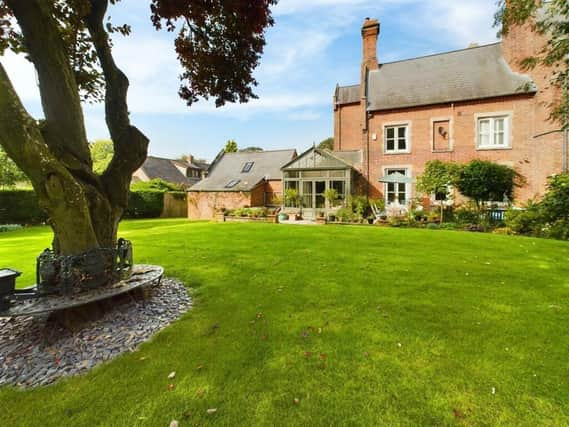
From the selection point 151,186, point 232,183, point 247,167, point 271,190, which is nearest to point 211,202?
point 232,183

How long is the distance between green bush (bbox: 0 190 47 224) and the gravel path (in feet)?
59.6

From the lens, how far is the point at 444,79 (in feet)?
50.5

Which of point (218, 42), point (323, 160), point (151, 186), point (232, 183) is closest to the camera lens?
point (218, 42)

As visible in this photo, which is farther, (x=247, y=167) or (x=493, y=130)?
(x=247, y=167)

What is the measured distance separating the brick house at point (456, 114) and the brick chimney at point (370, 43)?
0.18 ft

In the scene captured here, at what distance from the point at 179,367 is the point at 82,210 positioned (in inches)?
86.7

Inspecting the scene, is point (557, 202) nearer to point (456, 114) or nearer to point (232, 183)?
point (456, 114)

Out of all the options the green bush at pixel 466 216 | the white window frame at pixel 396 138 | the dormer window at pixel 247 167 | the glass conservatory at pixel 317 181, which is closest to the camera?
the green bush at pixel 466 216

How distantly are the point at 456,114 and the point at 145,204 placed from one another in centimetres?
2327

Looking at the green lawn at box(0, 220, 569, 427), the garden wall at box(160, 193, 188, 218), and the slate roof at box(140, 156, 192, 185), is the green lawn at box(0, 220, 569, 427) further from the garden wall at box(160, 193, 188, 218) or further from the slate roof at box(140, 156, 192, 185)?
the slate roof at box(140, 156, 192, 185)

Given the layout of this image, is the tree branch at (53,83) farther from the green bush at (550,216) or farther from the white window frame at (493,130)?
the white window frame at (493,130)

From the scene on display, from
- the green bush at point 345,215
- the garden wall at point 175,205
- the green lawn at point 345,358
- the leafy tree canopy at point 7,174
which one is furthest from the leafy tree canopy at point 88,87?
the leafy tree canopy at point 7,174

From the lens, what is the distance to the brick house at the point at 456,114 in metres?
13.0

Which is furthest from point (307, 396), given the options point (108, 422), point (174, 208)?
point (174, 208)
